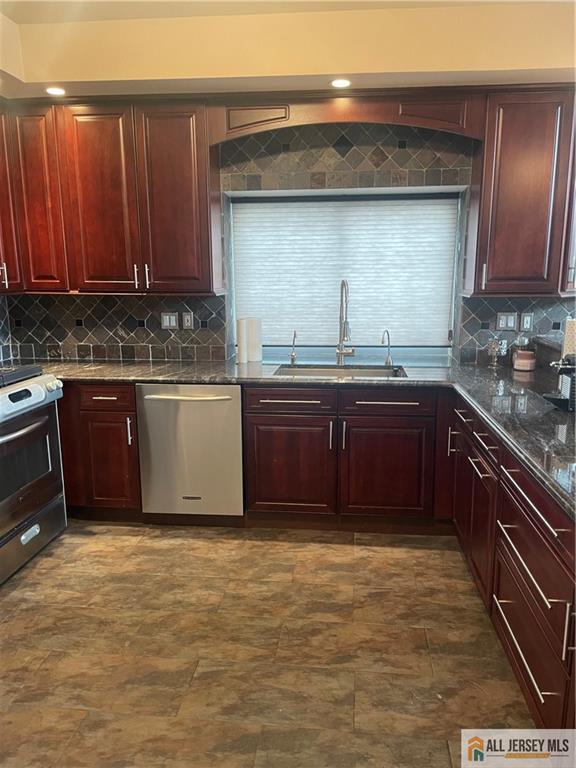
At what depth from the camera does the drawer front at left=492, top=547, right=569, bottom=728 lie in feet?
5.32

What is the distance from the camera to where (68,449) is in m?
3.42

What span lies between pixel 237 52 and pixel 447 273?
72.9 inches

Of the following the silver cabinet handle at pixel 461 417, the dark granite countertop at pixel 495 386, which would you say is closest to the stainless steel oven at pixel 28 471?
the dark granite countertop at pixel 495 386

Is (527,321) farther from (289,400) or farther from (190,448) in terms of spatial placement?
(190,448)

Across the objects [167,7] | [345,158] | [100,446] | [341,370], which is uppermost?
[167,7]

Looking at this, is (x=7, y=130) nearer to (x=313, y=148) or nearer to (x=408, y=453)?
(x=313, y=148)

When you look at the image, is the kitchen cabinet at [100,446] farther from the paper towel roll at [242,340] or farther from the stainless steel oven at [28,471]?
the paper towel roll at [242,340]

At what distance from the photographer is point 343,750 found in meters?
1.81

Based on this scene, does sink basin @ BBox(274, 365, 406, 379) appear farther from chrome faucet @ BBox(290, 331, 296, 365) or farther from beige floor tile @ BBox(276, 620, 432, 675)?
beige floor tile @ BBox(276, 620, 432, 675)

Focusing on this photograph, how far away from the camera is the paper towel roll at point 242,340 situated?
11.8ft

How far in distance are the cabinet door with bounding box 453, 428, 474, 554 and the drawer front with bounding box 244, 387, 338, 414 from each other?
0.73 metres

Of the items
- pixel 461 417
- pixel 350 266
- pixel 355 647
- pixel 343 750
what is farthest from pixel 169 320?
pixel 343 750

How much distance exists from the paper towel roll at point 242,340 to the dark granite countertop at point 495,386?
0.25 ft

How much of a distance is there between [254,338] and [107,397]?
99 centimetres
